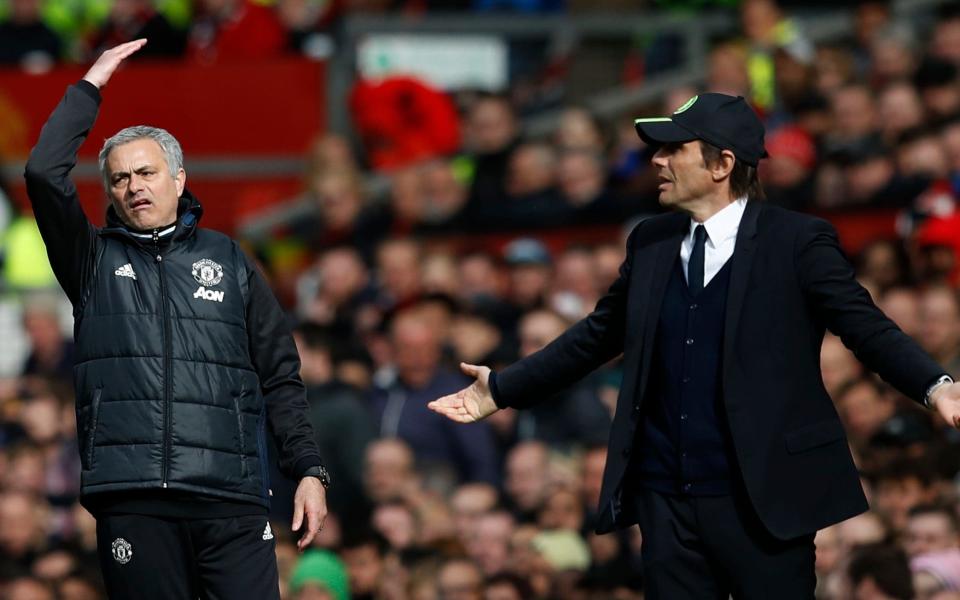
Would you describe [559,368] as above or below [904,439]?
above

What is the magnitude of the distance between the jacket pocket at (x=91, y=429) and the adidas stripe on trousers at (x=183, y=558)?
19 centimetres

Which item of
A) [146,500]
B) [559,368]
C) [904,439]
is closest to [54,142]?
[146,500]

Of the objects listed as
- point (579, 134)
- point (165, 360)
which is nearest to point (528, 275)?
point (579, 134)

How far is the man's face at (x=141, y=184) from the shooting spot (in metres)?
6.34

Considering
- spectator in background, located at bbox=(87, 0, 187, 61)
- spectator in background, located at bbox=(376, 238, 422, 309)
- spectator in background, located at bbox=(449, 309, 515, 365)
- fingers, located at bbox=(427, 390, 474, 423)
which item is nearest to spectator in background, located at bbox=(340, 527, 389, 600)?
spectator in background, located at bbox=(449, 309, 515, 365)

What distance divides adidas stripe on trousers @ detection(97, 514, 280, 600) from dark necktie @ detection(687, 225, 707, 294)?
1555 millimetres

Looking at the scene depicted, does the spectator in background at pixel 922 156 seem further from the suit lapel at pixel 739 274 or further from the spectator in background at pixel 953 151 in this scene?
the suit lapel at pixel 739 274

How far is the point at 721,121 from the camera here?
6.47 m

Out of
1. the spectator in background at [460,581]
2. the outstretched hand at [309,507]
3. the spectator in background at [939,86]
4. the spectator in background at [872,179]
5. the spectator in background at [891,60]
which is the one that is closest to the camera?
the outstretched hand at [309,507]

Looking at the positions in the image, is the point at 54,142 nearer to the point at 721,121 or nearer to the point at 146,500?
the point at 146,500

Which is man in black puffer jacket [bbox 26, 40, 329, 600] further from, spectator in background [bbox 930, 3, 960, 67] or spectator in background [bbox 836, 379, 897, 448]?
spectator in background [bbox 930, 3, 960, 67]

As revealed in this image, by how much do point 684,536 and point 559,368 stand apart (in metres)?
0.77

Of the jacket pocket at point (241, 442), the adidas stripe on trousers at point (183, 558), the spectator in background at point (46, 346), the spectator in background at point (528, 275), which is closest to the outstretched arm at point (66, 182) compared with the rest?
the jacket pocket at point (241, 442)

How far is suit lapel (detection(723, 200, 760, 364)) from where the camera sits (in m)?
6.28
